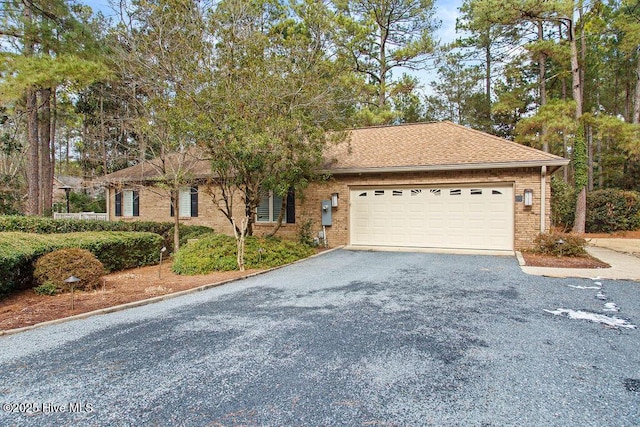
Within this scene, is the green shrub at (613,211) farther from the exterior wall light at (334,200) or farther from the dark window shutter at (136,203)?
the dark window shutter at (136,203)

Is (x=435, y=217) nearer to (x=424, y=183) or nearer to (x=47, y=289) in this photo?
(x=424, y=183)

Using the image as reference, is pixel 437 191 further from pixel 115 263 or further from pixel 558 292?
pixel 115 263

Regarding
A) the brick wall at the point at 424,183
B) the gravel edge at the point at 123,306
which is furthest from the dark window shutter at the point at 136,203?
the gravel edge at the point at 123,306

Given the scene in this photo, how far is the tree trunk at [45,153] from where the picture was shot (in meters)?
14.5

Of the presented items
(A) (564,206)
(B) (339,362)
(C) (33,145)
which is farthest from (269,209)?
(A) (564,206)

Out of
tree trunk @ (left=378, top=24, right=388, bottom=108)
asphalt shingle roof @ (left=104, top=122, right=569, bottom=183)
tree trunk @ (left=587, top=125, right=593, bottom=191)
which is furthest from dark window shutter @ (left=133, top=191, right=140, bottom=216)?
tree trunk @ (left=587, top=125, right=593, bottom=191)

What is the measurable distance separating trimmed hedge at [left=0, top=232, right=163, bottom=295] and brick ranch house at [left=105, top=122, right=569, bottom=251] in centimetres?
211

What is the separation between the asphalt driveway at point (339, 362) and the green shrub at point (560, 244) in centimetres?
364

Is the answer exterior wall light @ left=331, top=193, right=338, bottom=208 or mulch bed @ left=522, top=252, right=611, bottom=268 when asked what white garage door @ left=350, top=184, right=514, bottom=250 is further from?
mulch bed @ left=522, top=252, right=611, bottom=268

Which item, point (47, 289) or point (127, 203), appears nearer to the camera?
point (47, 289)

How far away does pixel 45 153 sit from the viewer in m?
14.9

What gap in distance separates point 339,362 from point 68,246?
6.09 meters

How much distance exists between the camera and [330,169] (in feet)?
36.8

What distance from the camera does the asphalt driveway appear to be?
240cm
